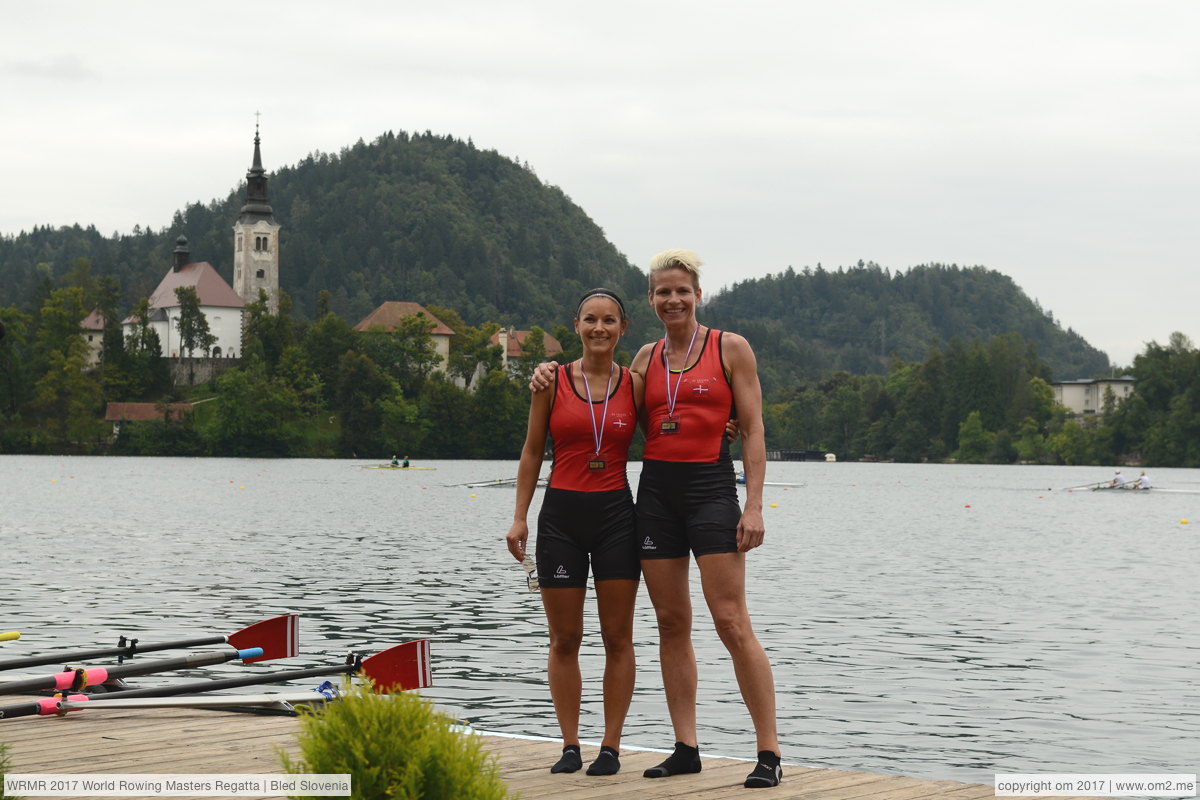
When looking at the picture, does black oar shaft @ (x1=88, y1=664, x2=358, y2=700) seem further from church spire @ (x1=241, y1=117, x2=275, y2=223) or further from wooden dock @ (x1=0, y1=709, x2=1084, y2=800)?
church spire @ (x1=241, y1=117, x2=275, y2=223)

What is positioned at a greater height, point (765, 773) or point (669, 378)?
point (669, 378)

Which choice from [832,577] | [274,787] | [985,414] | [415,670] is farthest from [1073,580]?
[985,414]

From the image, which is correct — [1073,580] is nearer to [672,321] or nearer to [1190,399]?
[672,321]

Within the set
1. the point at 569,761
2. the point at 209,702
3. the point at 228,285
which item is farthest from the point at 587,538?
the point at 228,285

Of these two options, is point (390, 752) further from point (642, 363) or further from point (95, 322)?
point (95, 322)

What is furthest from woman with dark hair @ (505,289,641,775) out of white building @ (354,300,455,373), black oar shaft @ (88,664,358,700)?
white building @ (354,300,455,373)

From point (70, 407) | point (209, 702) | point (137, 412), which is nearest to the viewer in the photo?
point (209, 702)

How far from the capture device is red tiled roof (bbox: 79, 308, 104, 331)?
545 ft

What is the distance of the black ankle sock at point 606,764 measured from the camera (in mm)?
7656

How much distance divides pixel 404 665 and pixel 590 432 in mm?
2730

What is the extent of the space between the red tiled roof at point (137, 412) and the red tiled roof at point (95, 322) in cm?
1973

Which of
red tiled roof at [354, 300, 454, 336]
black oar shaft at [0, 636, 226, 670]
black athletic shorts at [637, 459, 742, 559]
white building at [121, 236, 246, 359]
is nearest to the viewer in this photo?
black athletic shorts at [637, 459, 742, 559]

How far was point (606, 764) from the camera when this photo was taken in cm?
768

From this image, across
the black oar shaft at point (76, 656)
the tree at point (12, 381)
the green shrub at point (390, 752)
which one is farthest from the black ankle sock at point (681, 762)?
the tree at point (12, 381)
